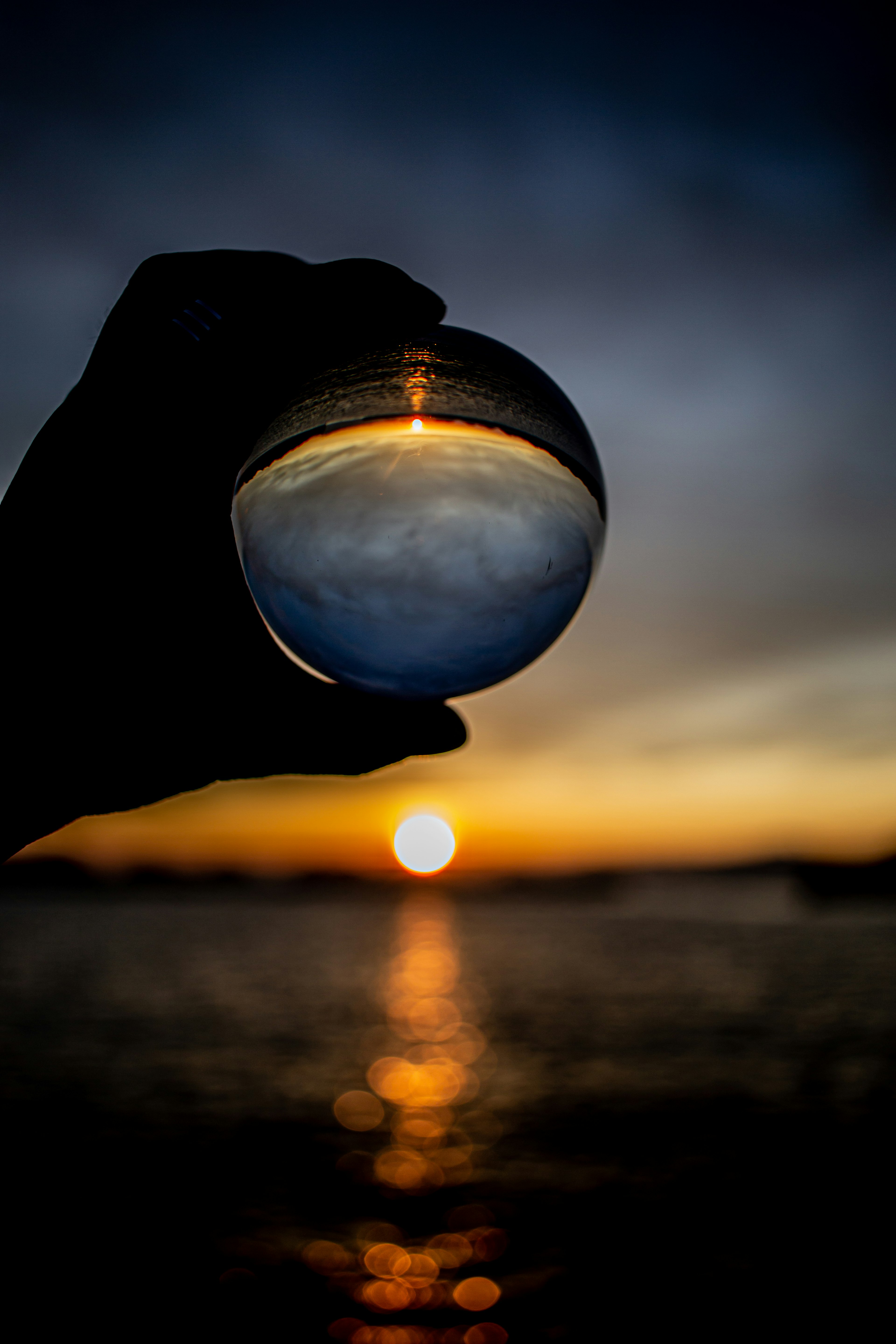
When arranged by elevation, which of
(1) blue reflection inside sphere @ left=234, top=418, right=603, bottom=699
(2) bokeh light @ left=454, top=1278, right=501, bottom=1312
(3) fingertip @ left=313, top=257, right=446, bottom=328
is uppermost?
(3) fingertip @ left=313, top=257, right=446, bottom=328

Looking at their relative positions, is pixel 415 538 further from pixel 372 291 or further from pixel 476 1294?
pixel 476 1294

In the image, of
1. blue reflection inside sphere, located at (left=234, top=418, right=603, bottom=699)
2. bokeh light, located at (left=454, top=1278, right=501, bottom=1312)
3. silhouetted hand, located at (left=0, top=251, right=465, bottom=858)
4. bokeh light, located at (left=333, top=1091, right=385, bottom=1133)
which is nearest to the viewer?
blue reflection inside sphere, located at (left=234, top=418, right=603, bottom=699)

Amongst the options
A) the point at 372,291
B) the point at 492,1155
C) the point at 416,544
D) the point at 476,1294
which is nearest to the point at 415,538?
the point at 416,544

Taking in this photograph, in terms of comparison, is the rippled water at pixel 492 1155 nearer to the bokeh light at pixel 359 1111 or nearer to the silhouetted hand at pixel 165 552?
the bokeh light at pixel 359 1111

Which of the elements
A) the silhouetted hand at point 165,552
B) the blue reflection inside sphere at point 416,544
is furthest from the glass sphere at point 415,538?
the silhouetted hand at point 165,552

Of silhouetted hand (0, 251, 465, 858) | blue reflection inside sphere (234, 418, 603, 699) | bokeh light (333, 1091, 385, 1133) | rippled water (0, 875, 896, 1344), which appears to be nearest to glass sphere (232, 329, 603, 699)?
blue reflection inside sphere (234, 418, 603, 699)

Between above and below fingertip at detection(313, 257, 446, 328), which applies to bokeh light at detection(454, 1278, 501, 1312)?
below

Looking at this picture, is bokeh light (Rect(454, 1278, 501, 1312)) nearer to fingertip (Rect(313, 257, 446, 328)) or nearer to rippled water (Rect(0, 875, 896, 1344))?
rippled water (Rect(0, 875, 896, 1344))
